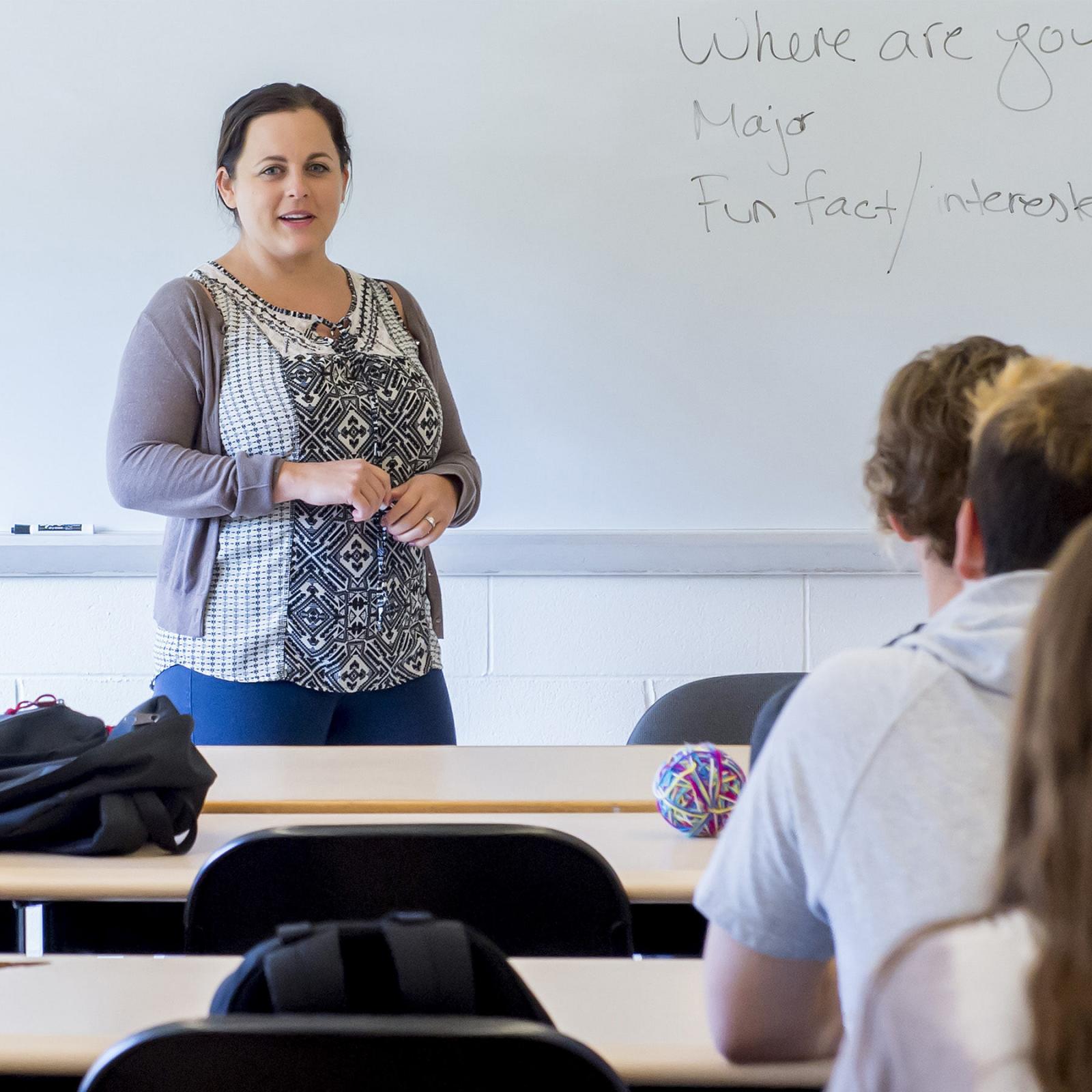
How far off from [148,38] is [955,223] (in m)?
1.73

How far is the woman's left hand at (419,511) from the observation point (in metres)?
2.08

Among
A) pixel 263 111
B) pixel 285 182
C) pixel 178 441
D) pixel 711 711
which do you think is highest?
pixel 263 111

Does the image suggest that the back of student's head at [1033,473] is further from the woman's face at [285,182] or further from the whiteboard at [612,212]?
the whiteboard at [612,212]

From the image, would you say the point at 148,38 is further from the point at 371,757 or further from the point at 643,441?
the point at 371,757

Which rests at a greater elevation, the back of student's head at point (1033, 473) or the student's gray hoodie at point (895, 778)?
A: the back of student's head at point (1033, 473)

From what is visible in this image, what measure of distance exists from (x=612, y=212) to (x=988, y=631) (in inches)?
80.9

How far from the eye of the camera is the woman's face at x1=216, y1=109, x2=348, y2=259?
2186mm

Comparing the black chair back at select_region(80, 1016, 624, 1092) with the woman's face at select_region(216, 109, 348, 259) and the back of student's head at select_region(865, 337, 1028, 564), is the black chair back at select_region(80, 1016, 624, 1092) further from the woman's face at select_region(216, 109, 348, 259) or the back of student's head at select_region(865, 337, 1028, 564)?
the woman's face at select_region(216, 109, 348, 259)

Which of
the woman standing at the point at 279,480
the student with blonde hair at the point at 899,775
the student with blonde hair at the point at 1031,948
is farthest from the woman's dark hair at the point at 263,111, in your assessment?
the student with blonde hair at the point at 1031,948

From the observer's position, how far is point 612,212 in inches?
109

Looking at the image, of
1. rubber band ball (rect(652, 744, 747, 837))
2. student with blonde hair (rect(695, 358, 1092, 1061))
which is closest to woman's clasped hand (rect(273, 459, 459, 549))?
rubber band ball (rect(652, 744, 747, 837))

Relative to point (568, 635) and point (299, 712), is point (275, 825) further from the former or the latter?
point (568, 635)

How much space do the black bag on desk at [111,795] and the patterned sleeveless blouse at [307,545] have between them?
0.51 m

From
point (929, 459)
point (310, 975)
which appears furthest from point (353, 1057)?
point (929, 459)
